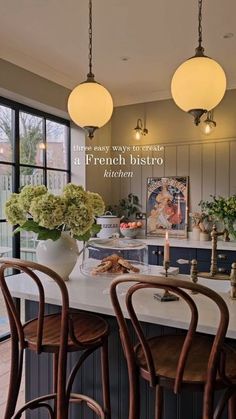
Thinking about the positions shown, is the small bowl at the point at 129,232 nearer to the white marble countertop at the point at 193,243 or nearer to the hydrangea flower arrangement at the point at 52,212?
the white marble countertop at the point at 193,243

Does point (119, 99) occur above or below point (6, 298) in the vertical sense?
above

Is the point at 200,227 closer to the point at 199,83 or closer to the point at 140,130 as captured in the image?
the point at 140,130

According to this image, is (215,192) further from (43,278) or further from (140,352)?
(140,352)

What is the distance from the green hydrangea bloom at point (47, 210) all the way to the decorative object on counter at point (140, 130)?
2.84 meters

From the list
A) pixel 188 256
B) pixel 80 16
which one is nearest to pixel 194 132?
pixel 188 256

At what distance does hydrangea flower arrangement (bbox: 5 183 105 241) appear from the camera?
1676 mm

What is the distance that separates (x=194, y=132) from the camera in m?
4.09

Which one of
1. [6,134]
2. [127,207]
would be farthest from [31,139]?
[127,207]

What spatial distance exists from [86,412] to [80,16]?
261 cm

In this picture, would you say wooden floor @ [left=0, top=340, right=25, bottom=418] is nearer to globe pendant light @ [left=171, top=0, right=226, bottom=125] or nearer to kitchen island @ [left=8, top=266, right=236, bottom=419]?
kitchen island @ [left=8, top=266, right=236, bottom=419]

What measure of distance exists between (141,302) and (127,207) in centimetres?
303

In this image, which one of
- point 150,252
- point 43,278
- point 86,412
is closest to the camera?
point 86,412

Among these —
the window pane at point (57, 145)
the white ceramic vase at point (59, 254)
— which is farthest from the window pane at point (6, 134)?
the white ceramic vase at point (59, 254)

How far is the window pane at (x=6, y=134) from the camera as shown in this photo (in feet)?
10.9
